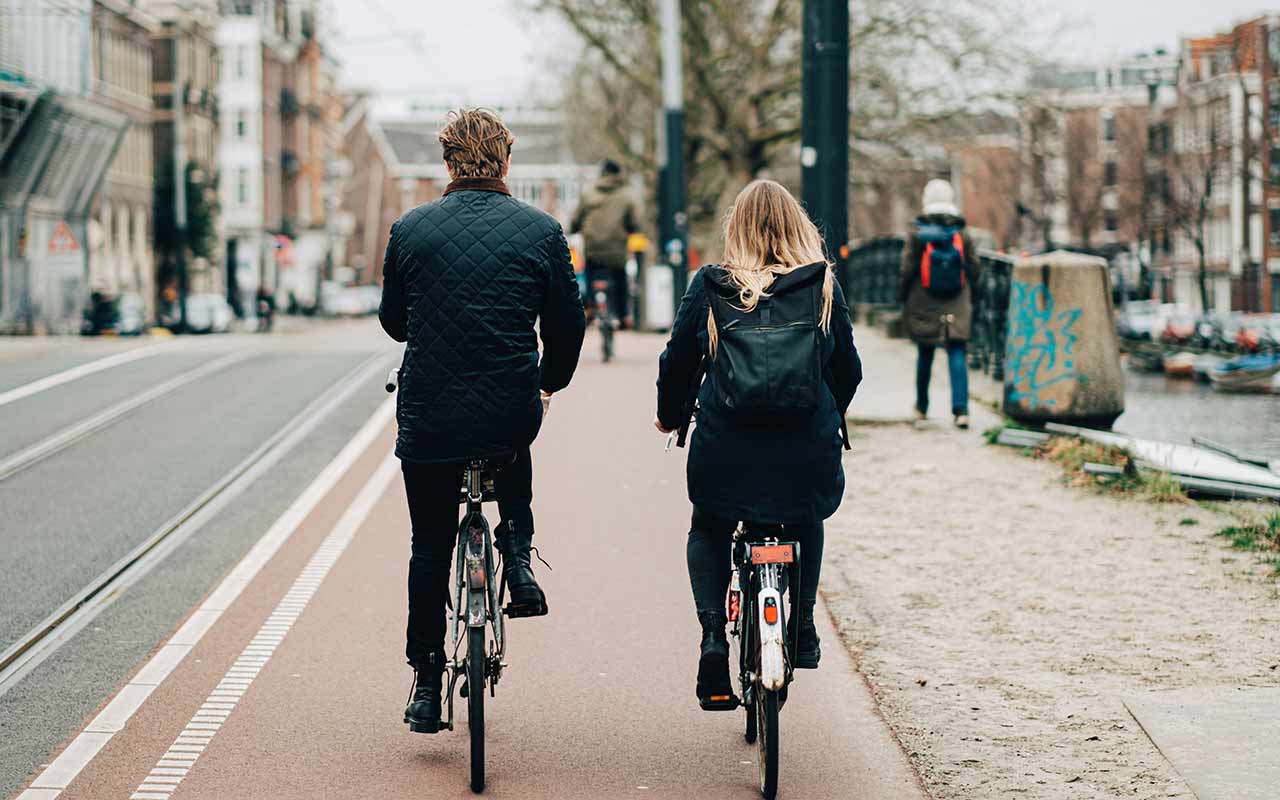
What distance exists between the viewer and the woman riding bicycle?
4.87m

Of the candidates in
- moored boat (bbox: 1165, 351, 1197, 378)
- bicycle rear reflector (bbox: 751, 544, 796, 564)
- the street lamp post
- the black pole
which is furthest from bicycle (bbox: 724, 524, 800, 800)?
moored boat (bbox: 1165, 351, 1197, 378)

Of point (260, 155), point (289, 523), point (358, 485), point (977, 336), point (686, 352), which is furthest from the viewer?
point (260, 155)

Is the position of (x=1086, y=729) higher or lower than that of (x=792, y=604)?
lower

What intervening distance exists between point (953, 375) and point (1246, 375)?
21117 mm

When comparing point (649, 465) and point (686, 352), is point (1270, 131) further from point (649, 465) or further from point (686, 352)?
point (686, 352)

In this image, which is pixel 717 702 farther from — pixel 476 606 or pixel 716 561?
pixel 476 606

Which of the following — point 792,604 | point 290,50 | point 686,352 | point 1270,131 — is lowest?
point 792,604

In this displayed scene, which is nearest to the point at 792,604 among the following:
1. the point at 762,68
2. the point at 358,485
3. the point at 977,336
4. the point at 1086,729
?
the point at 1086,729

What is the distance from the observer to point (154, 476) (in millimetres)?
11234

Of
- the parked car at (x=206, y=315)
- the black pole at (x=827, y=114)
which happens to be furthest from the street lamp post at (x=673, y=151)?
the parked car at (x=206, y=315)

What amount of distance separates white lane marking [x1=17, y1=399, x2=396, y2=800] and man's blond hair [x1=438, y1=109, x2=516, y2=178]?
6.58 feet

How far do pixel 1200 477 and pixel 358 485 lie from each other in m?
5.05

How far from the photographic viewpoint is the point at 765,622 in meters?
4.81

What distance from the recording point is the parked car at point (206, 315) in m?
55.9
